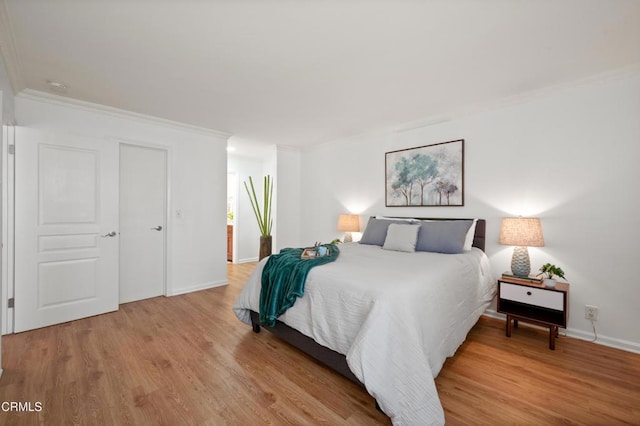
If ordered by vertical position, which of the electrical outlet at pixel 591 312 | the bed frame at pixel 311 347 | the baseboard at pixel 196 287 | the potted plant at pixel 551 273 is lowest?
the baseboard at pixel 196 287

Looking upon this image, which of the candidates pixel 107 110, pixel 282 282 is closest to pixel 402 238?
pixel 282 282

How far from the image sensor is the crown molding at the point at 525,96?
238 cm

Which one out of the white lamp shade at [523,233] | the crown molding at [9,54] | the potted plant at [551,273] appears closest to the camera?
the crown molding at [9,54]

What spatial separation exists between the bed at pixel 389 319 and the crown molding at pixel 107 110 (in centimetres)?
253

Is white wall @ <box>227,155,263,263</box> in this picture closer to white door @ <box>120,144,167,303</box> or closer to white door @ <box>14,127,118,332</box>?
white door @ <box>120,144,167,303</box>

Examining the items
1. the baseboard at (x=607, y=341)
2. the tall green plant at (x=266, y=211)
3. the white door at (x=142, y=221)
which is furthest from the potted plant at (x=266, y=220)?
the baseboard at (x=607, y=341)

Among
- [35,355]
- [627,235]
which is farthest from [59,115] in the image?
[627,235]

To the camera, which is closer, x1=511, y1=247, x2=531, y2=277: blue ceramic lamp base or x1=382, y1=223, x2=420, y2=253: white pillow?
x1=511, y1=247, x2=531, y2=277: blue ceramic lamp base

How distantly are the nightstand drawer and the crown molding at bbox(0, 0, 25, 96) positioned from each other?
434cm

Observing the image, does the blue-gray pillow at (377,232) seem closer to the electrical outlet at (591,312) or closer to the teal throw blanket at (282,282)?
the teal throw blanket at (282,282)

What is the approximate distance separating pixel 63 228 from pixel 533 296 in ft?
15.5

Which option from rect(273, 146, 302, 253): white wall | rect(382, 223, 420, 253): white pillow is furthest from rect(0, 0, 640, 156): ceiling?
rect(273, 146, 302, 253): white wall

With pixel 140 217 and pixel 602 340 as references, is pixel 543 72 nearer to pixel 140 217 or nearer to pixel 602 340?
pixel 602 340

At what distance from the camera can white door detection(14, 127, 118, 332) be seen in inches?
107
